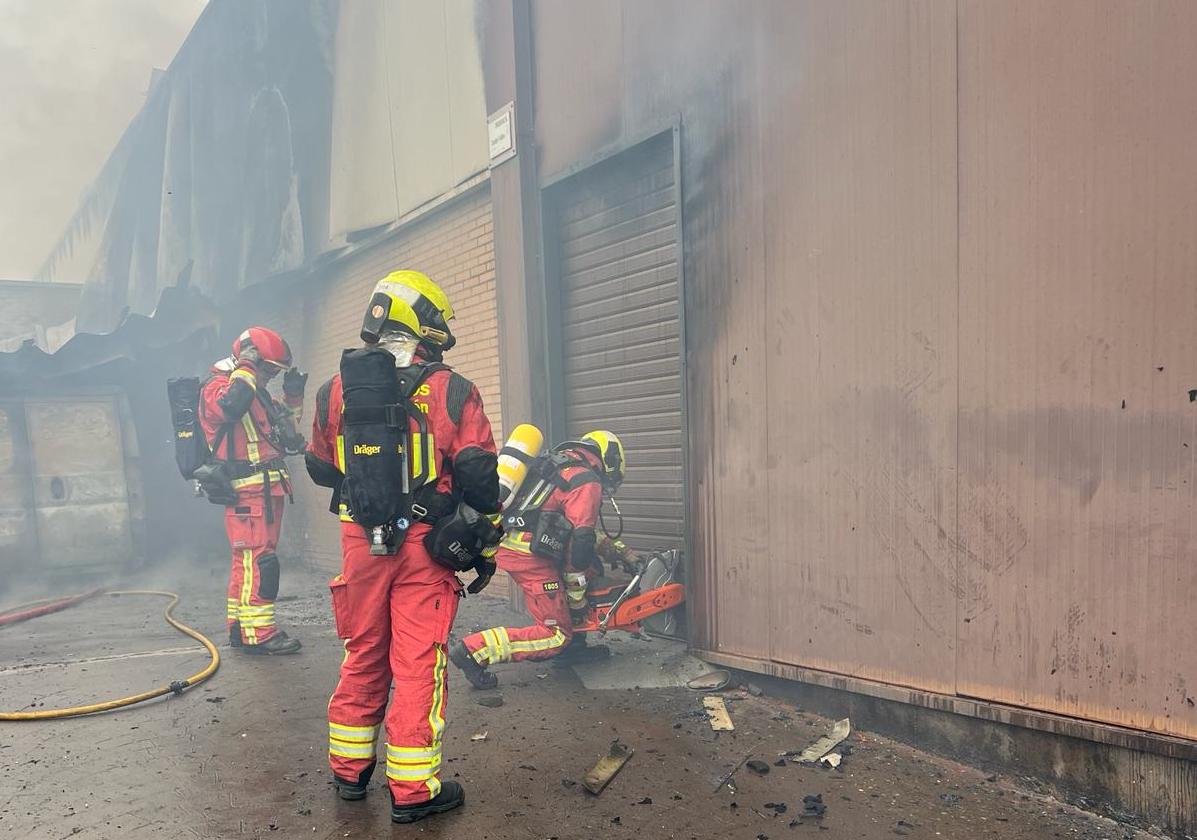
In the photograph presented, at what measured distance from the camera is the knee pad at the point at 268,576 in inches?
208

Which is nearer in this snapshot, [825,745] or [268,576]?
[825,745]

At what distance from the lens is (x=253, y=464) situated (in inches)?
217

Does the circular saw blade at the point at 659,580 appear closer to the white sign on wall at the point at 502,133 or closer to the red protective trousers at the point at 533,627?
the red protective trousers at the point at 533,627

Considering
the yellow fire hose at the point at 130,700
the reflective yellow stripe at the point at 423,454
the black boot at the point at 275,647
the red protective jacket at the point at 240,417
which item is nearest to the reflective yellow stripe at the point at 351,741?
the reflective yellow stripe at the point at 423,454

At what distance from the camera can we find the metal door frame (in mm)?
4629

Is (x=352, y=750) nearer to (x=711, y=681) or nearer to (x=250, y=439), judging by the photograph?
(x=711, y=681)

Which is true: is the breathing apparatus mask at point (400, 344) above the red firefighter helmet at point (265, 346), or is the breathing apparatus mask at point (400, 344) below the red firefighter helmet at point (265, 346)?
below

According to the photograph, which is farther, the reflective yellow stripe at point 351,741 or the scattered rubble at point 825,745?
the scattered rubble at point 825,745

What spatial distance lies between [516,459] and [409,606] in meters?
1.69

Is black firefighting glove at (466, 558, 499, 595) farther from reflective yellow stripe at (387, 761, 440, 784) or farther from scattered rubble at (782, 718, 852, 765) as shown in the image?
scattered rubble at (782, 718, 852, 765)

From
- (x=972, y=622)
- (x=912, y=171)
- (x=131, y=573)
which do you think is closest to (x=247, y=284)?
(x=131, y=573)

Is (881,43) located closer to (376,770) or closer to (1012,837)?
(1012,837)

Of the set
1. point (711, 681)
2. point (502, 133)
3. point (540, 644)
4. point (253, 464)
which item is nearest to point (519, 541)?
point (540, 644)

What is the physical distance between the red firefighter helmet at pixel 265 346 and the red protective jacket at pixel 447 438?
9.03 feet
